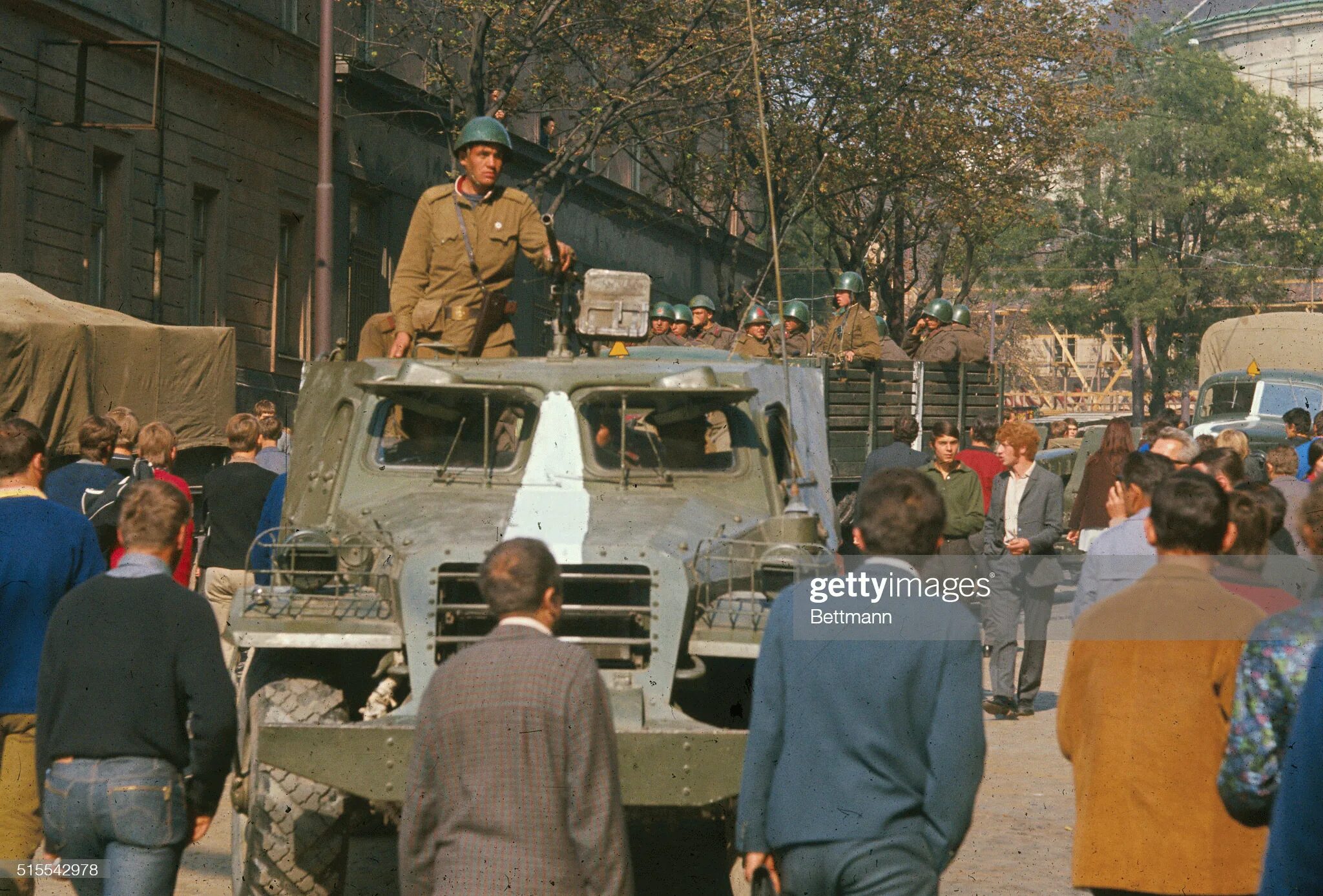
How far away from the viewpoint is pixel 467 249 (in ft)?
34.7

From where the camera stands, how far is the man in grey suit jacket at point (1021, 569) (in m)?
13.1

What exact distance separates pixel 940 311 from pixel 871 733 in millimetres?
14752

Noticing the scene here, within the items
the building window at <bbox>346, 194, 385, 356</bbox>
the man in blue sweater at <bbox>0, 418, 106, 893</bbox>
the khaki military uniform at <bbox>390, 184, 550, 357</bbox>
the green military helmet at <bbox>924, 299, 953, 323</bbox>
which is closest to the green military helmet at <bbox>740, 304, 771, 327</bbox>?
the green military helmet at <bbox>924, 299, 953, 323</bbox>

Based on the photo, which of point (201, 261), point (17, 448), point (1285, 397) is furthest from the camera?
point (1285, 397)

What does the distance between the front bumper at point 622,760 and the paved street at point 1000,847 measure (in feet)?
5.16

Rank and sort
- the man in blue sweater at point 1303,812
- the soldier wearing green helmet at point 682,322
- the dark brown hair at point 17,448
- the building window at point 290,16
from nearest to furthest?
the man in blue sweater at point 1303,812, the dark brown hair at point 17,448, the soldier wearing green helmet at point 682,322, the building window at point 290,16

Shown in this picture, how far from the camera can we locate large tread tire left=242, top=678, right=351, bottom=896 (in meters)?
7.27

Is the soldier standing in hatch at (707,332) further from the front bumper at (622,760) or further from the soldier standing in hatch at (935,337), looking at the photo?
the front bumper at (622,760)

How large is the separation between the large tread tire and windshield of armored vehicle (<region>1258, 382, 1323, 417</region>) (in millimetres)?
24817

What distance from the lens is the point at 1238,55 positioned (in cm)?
6750

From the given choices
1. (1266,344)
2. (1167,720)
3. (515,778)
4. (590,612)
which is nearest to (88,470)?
(590,612)

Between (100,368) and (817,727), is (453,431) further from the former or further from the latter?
(100,368)

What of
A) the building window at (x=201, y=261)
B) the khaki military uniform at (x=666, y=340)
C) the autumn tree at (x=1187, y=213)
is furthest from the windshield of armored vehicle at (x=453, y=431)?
the autumn tree at (x=1187, y=213)

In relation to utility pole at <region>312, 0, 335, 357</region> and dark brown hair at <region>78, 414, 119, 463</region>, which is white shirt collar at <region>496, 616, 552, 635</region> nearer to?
dark brown hair at <region>78, 414, 119, 463</region>
